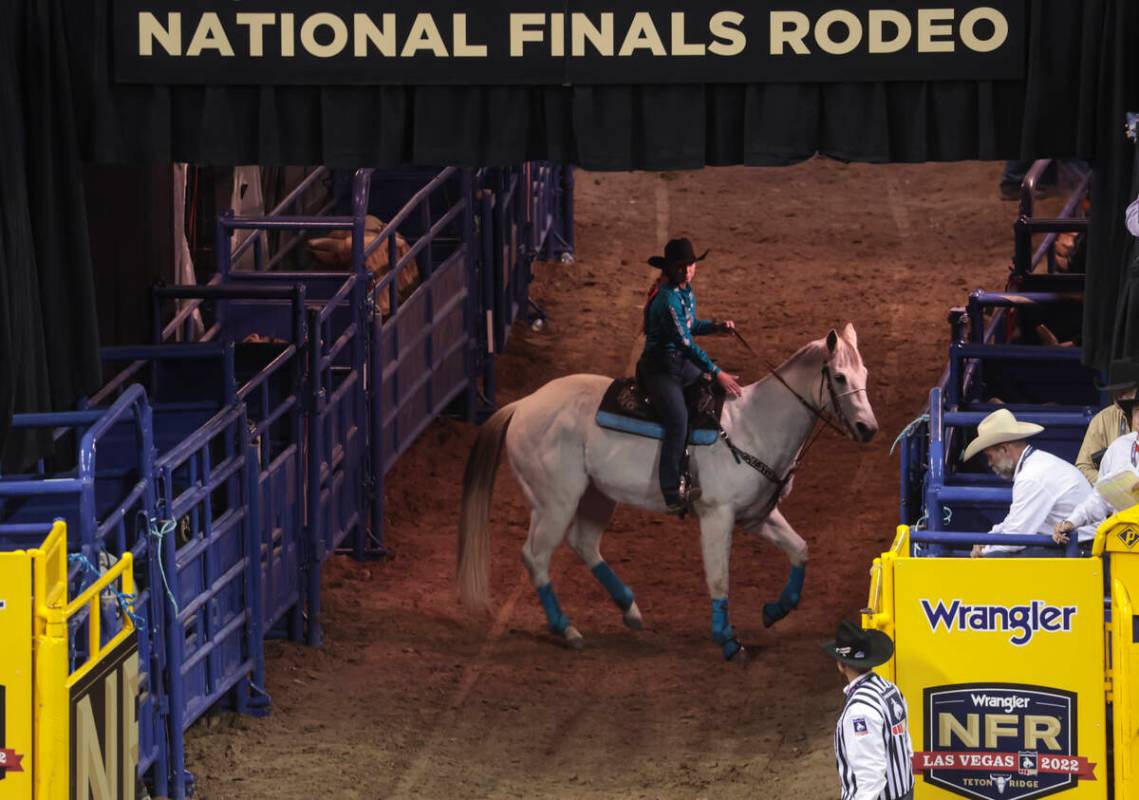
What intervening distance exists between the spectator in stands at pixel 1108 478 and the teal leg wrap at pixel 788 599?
149 inches

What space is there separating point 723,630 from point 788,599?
502 millimetres

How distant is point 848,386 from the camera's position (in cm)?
1431

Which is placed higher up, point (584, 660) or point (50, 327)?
point (50, 327)

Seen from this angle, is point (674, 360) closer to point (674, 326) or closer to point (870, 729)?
point (674, 326)

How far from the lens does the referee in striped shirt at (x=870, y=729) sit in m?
8.33

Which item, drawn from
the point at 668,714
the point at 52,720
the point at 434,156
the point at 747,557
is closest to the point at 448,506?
the point at 747,557

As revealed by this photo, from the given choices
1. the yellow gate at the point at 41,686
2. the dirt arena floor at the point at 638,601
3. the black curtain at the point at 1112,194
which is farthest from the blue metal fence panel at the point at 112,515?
the black curtain at the point at 1112,194

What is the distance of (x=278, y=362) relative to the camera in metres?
13.7

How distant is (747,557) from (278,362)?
15.7 feet

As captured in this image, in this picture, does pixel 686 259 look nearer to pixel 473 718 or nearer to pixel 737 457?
pixel 737 457

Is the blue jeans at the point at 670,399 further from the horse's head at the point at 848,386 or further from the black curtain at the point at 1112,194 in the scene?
the black curtain at the point at 1112,194

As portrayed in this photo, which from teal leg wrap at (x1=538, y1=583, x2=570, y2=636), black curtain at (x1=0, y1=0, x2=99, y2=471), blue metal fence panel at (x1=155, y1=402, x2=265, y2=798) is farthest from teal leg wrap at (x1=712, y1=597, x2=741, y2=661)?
black curtain at (x1=0, y1=0, x2=99, y2=471)

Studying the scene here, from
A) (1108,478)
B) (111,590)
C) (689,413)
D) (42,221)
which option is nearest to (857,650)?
(1108,478)

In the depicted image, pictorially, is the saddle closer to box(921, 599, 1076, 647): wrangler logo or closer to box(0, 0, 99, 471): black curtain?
box(0, 0, 99, 471): black curtain
